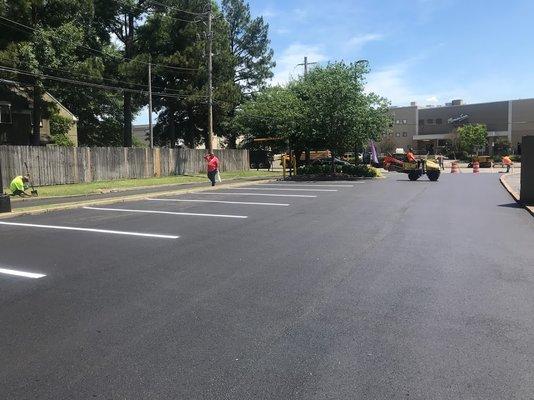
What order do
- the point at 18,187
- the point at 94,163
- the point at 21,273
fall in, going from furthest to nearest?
1. the point at 94,163
2. the point at 18,187
3. the point at 21,273

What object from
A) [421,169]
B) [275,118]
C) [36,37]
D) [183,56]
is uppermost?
[183,56]

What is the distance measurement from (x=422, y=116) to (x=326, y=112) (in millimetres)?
76771

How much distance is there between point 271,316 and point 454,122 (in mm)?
95638

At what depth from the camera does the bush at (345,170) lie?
32.0 m

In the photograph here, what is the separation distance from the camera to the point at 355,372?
13.0 ft

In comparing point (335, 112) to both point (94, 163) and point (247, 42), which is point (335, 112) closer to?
point (94, 163)

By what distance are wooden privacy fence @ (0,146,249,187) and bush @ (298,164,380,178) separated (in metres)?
9.38

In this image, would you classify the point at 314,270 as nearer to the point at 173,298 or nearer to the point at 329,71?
the point at 173,298

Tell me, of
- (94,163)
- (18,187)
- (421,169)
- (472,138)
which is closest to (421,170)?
(421,169)

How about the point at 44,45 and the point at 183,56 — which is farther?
the point at 183,56

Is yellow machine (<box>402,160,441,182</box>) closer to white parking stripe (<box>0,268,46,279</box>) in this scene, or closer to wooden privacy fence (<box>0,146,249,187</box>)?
wooden privacy fence (<box>0,146,249,187</box>)

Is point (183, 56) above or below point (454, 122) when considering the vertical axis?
above

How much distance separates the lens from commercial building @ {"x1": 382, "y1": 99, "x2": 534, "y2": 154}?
86.2 meters

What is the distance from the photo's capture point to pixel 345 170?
3312 cm
